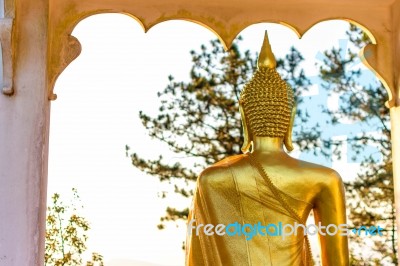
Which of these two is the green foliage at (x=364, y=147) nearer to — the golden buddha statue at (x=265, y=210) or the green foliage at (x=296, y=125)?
the green foliage at (x=296, y=125)

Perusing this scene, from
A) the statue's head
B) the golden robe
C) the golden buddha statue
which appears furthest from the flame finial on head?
the golden robe

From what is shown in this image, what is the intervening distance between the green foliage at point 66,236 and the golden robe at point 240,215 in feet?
17.0

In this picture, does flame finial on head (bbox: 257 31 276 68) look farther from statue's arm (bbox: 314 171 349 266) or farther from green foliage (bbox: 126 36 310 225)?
green foliage (bbox: 126 36 310 225)

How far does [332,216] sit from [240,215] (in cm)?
38

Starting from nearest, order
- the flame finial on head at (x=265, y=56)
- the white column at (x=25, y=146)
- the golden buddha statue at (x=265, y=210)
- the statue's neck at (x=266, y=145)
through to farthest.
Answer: the white column at (x=25, y=146), the golden buddha statue at (x=265, y=210), the statue's neck at (x=266, y=145), the flame finial on head at (x=265, y=56)

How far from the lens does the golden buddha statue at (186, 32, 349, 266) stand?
11.9 ft

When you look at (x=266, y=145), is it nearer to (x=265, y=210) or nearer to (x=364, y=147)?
(x=265, y=210)

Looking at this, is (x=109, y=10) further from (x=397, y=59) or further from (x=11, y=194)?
(x=397, y=59)

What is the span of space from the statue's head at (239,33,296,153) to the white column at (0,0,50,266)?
0.83 metres

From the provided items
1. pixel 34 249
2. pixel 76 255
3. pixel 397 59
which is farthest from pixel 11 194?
pixel 76 255

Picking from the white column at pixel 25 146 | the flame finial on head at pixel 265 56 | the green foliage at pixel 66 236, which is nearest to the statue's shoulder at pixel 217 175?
the flame finial on head at pixel 265 56

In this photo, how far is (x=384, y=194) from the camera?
9.19 meters

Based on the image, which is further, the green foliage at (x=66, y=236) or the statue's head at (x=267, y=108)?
the green foliage at (x=66, y=236)

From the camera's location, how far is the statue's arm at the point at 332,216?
146 inches
